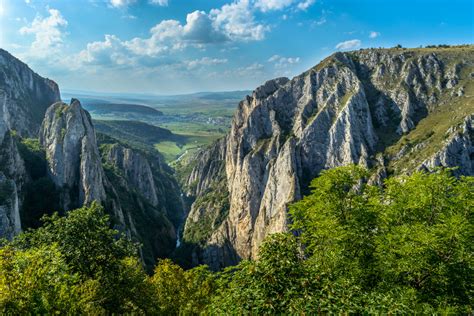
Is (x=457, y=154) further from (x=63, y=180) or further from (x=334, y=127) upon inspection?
(x=63, y=180)

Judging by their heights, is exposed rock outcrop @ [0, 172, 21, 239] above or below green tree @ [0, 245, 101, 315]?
below

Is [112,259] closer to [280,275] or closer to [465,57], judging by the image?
[280,275]

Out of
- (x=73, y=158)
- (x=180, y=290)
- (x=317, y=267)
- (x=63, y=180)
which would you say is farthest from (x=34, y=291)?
(x=73, y=158)

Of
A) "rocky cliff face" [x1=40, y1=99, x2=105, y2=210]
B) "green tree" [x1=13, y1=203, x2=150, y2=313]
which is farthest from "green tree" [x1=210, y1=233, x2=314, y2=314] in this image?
"rocky cliff face" [x1=40, y1=99, x2=105, y2=210]

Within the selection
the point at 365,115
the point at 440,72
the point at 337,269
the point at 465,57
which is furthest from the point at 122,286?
the point at 465,57

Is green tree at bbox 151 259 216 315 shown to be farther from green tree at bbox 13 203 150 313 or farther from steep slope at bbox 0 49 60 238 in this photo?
steep slope at bbox 0 49 60 238

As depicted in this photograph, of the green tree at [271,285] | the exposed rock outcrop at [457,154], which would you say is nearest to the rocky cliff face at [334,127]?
the exposed rock outcrop at [457,154]

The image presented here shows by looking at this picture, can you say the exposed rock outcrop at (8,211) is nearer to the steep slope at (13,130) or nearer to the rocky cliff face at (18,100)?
the steep slope at (13,130)
